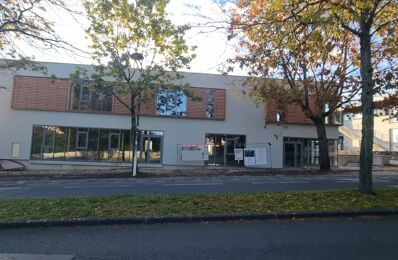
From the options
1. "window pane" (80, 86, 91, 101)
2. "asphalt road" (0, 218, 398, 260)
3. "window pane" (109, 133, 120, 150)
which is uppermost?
"window pane" (80, 86, 91, 101)

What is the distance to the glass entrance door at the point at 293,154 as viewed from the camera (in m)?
30.8

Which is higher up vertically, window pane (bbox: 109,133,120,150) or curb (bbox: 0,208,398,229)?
window pane (bbox: 109,133,120,150)

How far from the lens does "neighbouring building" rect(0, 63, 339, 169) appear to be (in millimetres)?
28391

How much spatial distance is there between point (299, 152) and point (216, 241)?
25675 millimetres

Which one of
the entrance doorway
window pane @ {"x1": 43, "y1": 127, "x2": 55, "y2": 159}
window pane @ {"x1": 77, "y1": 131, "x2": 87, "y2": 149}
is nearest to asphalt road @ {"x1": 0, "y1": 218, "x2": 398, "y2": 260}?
the entrance doorway

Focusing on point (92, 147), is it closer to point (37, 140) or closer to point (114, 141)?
point (114, 141)

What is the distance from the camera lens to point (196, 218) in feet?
26.1

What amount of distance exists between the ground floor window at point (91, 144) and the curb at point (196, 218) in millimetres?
21132

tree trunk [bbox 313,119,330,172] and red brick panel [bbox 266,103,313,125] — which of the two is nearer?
tree trunk [bbox 313,119,330,172]

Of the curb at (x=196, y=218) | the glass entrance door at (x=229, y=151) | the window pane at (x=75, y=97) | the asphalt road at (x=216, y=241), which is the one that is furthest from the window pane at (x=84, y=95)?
the asphalt road at (x=216, y=241)

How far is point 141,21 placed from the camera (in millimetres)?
21031

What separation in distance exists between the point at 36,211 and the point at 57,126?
21.4 meters

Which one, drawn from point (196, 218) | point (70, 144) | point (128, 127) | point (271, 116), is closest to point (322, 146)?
point (271, 116)

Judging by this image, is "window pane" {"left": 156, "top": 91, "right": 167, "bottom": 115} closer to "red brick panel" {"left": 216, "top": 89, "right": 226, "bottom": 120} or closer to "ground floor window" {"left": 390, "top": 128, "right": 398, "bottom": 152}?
"red brick panel" {"left": 216, "top": 89, "right": 226, "bottom": 120}
